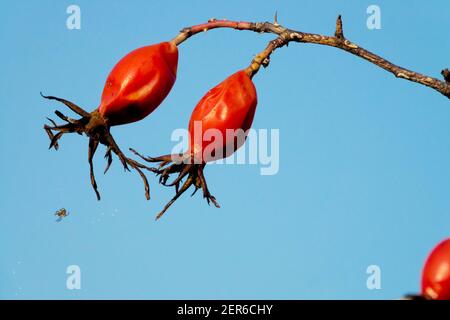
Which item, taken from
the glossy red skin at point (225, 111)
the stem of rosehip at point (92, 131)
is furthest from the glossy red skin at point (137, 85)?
the glossy red skin at point (225, 111)

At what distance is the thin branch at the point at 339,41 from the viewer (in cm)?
360

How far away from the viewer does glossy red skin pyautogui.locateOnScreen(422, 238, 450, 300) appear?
2.30 m

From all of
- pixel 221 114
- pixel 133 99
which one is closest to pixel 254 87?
pixel 221 114

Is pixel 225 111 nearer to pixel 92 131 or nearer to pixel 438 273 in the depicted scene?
pixel 92 131

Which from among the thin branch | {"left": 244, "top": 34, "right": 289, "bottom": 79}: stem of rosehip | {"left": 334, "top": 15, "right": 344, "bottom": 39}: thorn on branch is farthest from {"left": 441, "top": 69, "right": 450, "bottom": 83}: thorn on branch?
{"left": 244, "top": 34, "right": 289, "bottom": 79}: stem of rosehip

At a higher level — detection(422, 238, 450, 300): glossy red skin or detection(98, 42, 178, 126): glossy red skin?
detection(98, 42, 178, 126): glossy red skin

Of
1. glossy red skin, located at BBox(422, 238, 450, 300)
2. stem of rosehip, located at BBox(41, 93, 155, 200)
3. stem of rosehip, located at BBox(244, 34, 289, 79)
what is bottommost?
glossy red skin, located at BBox(422, 238, 450, 300)

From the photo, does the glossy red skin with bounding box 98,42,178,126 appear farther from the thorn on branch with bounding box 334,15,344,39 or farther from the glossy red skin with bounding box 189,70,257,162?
the thorn on branch with bounding box 334,15,344,39

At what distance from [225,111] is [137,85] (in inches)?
23.3

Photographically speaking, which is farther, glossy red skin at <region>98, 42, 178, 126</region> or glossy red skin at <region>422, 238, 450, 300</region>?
glossy red skin at <region>98, 42, 178, 126</region>

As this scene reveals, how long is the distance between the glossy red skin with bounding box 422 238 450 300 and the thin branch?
1.45 metres

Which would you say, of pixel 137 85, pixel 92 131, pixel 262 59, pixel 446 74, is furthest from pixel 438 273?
pixel 92 131
